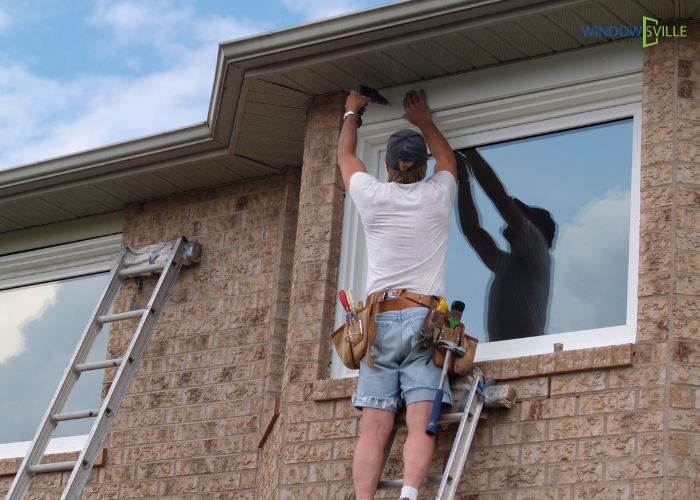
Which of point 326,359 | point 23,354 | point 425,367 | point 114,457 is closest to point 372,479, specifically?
point 425,367

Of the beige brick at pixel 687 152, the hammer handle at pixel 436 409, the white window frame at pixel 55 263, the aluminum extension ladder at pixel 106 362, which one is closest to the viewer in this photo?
the hammer handle at pixel 436 409

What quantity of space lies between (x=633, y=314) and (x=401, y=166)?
1.44 m

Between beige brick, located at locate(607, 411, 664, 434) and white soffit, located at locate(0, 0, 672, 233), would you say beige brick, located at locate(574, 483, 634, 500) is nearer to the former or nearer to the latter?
beige brick, located at locate(607, 411, 664, 434)

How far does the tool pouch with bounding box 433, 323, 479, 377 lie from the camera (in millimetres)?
6004

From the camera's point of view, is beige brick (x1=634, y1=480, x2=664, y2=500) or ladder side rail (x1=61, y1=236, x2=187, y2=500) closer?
beige brick (x1=634, y1=480, x2=664, y2=500)

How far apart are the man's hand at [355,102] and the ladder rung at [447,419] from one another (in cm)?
193

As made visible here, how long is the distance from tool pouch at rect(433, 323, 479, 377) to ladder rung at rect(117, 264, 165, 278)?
3228mm

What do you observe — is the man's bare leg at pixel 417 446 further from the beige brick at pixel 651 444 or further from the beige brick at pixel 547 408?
the beige brick at pixel 651 444

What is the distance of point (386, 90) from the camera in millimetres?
7477

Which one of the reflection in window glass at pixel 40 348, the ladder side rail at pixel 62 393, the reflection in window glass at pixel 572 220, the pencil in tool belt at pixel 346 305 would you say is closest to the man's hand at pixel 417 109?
the reflection in window glass at pixel 572 220

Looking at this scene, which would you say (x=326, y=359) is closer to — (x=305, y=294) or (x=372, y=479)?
(x=305, y=294)

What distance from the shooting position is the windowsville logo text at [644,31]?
6.54 meters

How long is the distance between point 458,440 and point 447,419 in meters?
0.21

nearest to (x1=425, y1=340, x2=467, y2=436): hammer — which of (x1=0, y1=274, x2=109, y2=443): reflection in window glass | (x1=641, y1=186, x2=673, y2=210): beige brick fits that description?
(x1=641, y1=186, x2=673, y2=210): beige brick
